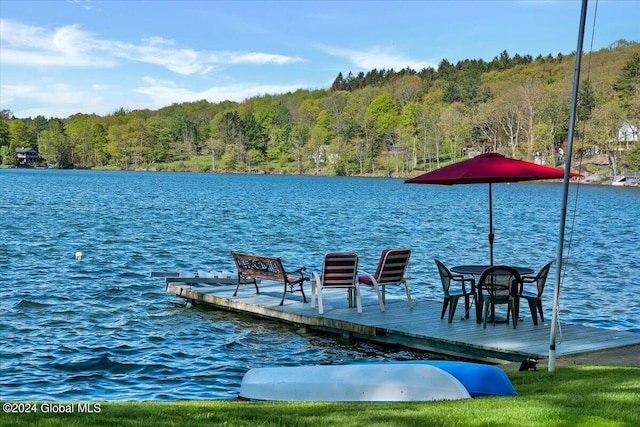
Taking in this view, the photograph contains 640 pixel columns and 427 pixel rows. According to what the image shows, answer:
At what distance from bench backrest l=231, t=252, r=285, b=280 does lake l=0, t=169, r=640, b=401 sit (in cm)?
97

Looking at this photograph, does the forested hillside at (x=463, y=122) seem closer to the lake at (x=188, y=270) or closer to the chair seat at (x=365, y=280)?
the lake at (x=188, y=270)

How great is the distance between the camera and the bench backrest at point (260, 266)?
15281mm

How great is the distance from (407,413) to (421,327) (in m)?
6.46

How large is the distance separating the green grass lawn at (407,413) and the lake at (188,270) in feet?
Result: 8.27

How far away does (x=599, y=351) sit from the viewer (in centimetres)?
1125

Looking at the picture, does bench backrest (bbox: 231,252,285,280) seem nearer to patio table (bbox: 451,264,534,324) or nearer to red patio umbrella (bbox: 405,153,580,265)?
red patio umbrella (bbox: 405,153,580,265)

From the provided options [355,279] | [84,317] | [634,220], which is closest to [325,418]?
[355,279]

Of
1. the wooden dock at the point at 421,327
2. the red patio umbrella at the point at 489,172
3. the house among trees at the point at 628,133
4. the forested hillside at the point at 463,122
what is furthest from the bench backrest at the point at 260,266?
the house among trees at the point at 628,133

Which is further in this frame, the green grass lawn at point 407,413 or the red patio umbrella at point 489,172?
the red patio umbrella at point 489,172

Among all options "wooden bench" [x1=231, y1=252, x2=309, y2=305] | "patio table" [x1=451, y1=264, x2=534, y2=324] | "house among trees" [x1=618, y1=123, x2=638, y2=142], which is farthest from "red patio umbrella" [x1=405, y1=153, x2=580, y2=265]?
"house among trees" [x1=618, y1=123, x2=638, y2=142]

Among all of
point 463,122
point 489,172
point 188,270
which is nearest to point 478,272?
point 489,172

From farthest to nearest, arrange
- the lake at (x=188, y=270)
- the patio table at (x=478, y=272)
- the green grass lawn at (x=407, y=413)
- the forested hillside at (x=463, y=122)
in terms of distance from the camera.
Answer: the forested hillside at (x=463, y=122) → the patio table at (x=478, y=272) → the lake at (x=188, y=270) → the green grass lawn at (x=407, y=413)

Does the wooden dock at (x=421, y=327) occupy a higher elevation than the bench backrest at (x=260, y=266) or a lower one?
lower

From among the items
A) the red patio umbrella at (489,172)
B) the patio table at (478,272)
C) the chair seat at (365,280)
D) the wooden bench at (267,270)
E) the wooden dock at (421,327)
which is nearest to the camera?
the wooden dock at (421,327)
